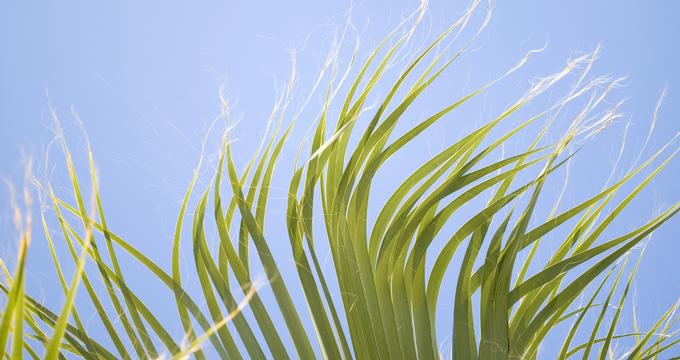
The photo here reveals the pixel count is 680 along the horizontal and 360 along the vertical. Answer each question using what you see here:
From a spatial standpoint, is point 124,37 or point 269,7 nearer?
point 124,37

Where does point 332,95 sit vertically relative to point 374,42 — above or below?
below

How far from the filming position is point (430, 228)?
80cm

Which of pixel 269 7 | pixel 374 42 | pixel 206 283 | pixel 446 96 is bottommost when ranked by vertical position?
pixel 206 283

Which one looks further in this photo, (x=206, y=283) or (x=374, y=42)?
(x=374, y=42)

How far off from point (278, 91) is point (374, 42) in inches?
6.0

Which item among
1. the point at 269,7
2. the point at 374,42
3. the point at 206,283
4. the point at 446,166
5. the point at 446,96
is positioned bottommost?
the point at 206,283

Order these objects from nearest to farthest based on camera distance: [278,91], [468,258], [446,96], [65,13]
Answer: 1. [468,258]
2. [278,91]
3. [65,13]
4. [446,96]

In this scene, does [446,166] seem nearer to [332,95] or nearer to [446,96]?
[332,95]

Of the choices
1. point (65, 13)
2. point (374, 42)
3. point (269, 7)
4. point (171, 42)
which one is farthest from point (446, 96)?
point (374, 42)

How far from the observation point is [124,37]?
8.26 meters

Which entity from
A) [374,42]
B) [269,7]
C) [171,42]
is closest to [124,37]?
[171,42]

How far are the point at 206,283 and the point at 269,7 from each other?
336 inches

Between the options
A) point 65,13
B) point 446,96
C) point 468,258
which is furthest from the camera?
point 446,96

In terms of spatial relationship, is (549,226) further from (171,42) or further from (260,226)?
(171,42)
